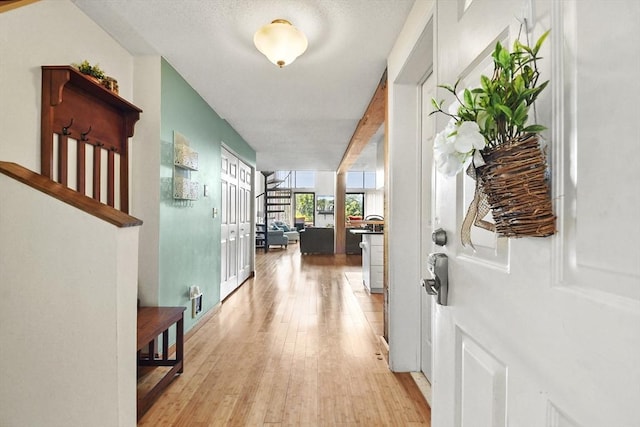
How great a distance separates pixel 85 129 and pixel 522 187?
7.63 ft

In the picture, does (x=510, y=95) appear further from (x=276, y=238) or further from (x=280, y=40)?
(x=276, y=238)

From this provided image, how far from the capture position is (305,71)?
2717 millimetres

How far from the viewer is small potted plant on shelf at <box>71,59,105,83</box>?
1827mm

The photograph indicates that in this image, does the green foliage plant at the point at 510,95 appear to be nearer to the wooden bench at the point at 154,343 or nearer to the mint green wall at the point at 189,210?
the wooden bench at the point at 154,343

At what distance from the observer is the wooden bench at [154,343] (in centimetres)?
184

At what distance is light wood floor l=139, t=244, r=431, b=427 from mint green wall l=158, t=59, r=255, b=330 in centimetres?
46

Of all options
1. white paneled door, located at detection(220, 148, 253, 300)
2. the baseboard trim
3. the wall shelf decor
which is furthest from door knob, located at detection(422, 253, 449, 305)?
white paneled door, located at detection(220, 148, 253, 300)

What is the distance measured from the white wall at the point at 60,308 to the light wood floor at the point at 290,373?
24.2 inches

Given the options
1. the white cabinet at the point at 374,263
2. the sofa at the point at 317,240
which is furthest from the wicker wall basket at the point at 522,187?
the sofa at the point at 317,240

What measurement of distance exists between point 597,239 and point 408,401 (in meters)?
1.81

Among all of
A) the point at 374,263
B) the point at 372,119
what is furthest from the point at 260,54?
the point at 374,263

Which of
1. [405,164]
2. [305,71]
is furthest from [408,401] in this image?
[305,71]

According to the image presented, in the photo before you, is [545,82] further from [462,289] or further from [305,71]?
[305,71]

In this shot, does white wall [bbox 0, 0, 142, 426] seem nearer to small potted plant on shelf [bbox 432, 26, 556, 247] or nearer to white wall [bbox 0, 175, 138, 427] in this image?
white wall [bbox 0, 175, 138, 427]
